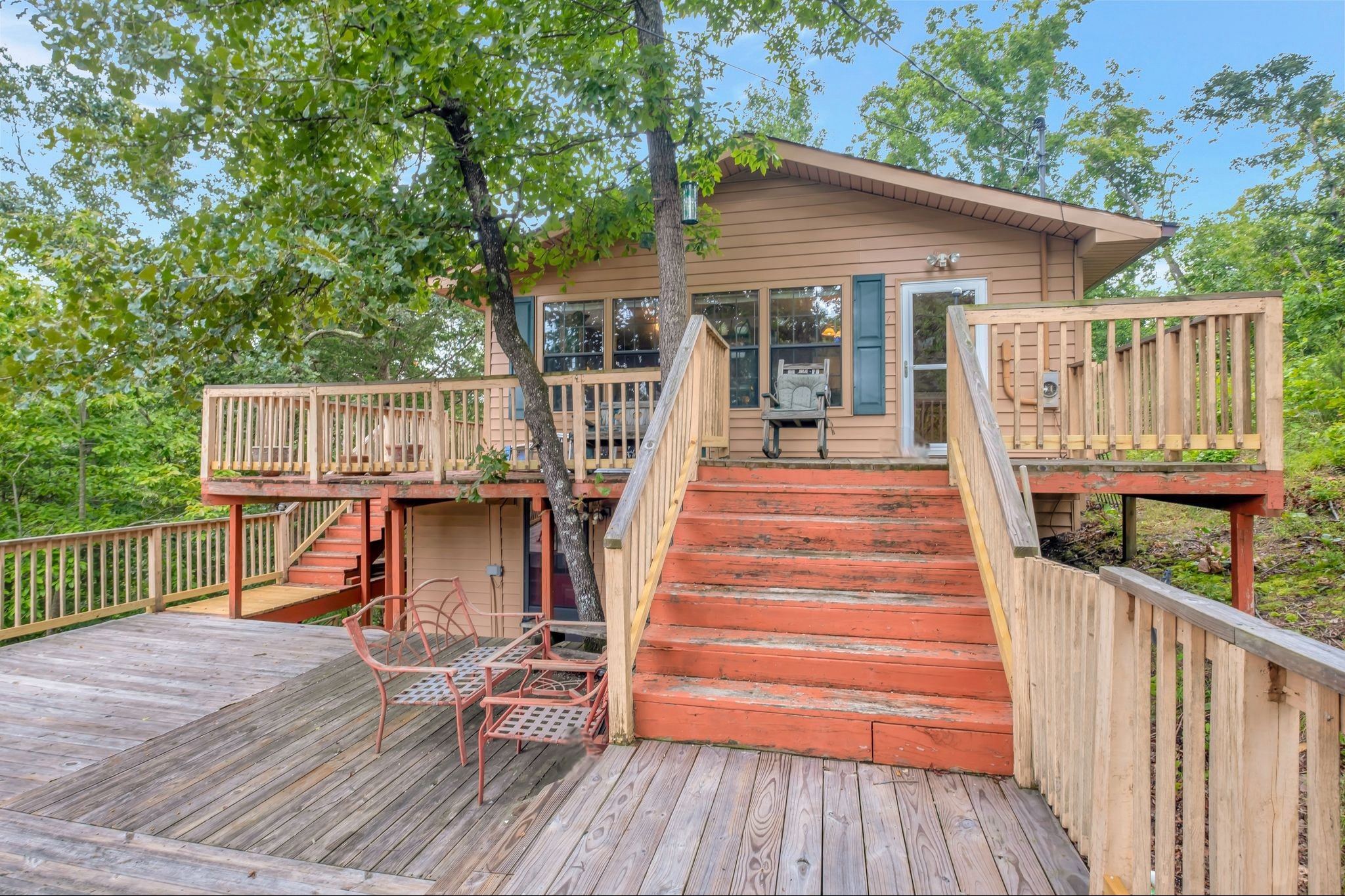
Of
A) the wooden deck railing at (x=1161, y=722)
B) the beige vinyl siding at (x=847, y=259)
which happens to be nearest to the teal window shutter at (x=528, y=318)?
the beige vinyl siding at (x=847, y=259)

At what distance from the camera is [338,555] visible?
10352mm

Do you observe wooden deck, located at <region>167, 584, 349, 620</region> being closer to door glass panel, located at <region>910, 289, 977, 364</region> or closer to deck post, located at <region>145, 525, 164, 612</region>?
deck post, located at <region>145, 525, 164, 612</region>

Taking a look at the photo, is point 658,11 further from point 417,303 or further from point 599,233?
point 417,303

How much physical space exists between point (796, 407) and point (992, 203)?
2.80 meters

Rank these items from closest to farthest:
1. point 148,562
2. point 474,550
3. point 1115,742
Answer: point 1115,742, point 474,550, point 148,562

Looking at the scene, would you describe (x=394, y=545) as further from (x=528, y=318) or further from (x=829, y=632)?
(x=829, y=632)

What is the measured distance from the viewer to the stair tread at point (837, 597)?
325 cm

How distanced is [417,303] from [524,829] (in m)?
4.60

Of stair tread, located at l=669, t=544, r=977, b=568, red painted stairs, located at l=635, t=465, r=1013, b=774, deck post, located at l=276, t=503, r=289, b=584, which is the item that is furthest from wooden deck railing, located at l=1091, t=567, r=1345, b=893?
deck post, located at l=276, t=503, r=289, b=584

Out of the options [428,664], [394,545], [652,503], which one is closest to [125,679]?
[394,545]

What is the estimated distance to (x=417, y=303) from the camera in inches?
222

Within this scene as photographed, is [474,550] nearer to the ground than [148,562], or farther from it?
farther from it

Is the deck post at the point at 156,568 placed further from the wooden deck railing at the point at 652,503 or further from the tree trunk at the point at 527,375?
the wooden deck railing at the point at 652,503

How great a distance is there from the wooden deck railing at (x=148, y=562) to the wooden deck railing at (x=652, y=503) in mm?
6148
